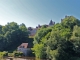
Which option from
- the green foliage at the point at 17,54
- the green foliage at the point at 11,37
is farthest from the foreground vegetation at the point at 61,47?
the green foliage at the point at 11,37

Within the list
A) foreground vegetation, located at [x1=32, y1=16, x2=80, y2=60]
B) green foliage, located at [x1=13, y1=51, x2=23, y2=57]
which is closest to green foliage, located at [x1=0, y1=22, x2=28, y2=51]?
green foliage, located at [x1=13, y1=51, x2=23, y2=57]

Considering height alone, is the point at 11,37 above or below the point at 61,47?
above

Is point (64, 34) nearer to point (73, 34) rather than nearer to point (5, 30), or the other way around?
point (73, 34)

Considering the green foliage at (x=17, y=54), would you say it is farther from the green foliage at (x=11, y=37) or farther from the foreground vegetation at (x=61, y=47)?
the foreground vegetation at (x=61, y=47)

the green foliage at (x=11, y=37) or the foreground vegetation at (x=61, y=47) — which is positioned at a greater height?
the green foliage at (x=11, y=37)

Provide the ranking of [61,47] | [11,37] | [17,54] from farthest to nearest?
[11,37]
[17,54]
[61,47]

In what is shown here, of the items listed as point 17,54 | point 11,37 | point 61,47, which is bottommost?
point 17,54

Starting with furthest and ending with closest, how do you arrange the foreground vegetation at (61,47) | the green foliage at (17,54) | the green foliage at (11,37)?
the green foliage at (11,37) < the green foliage at (17,54) < the foreground vegetation at (61,47)

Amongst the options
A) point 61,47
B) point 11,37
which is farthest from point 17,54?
point 61,47

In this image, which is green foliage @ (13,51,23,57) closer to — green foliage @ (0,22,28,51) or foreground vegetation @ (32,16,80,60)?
green foliage @ (0,22,28,51)

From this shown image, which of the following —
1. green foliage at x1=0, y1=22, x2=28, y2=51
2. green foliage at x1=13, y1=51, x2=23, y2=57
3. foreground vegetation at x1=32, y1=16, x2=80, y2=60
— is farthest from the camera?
green foliage at x1=0, y1=22, x2=28, y2=51

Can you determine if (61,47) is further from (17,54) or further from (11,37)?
(11,37)

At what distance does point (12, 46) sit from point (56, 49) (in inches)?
990

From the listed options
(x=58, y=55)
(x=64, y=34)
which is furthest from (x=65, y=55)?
(x=64, y=34)
